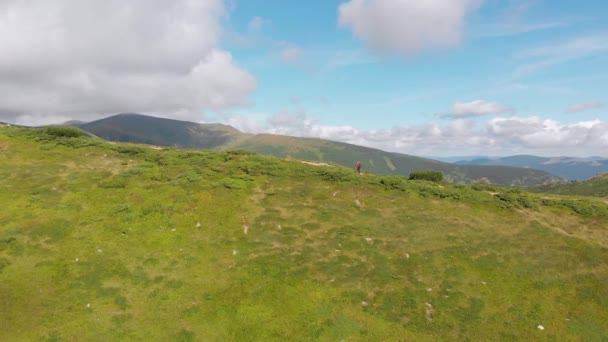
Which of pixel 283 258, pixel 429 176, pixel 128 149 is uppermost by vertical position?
pixel 128 149

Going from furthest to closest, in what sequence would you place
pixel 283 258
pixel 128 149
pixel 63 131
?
pixel 63 131, pixel 128 149, pixel 283 258

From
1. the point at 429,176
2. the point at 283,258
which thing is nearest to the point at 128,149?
the point at 283,258

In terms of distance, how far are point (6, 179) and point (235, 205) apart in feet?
77.1

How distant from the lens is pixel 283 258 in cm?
2906

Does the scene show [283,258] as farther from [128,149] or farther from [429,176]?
[128,149]

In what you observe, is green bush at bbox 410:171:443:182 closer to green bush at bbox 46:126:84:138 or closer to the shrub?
the shrub

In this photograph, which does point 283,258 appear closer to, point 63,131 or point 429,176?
point 429,176

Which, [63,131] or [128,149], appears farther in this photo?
[63,131]

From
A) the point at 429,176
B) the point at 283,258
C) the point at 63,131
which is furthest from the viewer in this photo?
the point at 63,131

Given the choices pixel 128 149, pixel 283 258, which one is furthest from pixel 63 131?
pixel 283 258

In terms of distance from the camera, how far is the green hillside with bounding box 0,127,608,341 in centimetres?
2256

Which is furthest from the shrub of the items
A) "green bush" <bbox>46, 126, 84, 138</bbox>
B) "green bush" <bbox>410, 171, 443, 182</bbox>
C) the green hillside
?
"green bush" <bbox>410, 171, 443, 182</bbox>

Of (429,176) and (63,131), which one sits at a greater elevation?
(63,131)

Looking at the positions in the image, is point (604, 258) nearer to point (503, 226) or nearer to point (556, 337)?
point (503, 226)
